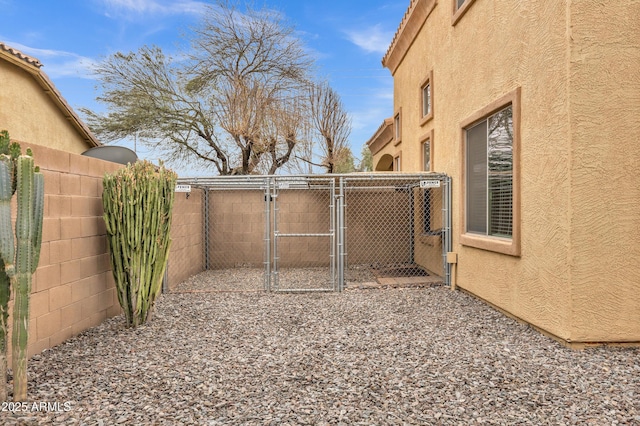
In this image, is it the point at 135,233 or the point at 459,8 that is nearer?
the point at 135,233

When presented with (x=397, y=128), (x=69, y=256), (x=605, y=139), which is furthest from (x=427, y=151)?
(x=69, y=256)

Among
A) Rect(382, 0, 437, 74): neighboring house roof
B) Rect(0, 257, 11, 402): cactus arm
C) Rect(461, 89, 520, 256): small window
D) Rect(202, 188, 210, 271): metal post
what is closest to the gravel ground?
Rect(0, 257, 11, 402): cactus arm

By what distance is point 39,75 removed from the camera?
979 cm

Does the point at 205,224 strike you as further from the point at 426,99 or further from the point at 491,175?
the point at 491,175

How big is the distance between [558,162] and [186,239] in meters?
6.95

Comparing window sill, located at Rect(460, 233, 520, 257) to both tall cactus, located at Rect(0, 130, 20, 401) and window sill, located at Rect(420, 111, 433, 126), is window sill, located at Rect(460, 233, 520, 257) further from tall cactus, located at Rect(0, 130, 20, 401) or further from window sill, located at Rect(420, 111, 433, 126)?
tall cactus, located at Rect(0, 130, 20, 401)

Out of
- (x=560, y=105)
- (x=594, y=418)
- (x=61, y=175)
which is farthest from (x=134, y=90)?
(x=594, y=418)

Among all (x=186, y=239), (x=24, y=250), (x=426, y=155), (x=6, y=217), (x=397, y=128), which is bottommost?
(x=186, y=239)

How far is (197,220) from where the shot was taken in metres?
9.35

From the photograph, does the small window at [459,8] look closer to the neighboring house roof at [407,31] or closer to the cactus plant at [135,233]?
the neighboring house roof at [407,31]

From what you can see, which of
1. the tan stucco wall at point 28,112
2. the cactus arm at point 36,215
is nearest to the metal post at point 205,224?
the tan stucco wall at point 28,112

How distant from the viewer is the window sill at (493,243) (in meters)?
4.94

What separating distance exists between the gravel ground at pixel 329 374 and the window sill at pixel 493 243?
0.89 meters

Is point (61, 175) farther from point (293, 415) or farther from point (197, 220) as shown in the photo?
point (197, 220)
